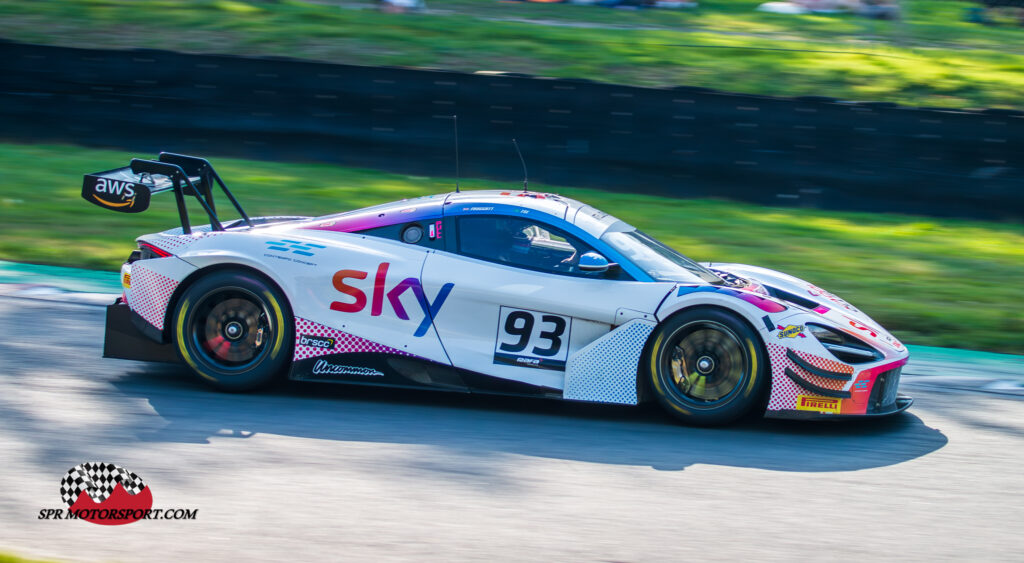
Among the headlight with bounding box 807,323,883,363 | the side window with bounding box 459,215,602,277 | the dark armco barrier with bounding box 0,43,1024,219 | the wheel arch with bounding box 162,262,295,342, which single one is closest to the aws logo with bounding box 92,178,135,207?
the wheel arch with bounding box 162,262,295,342

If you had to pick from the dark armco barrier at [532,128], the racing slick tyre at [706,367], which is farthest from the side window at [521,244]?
the dark armco barrier at [532,128]

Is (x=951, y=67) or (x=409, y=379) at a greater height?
(x=951, y=67)

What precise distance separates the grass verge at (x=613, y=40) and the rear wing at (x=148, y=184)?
9563 mm

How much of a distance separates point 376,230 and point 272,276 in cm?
65

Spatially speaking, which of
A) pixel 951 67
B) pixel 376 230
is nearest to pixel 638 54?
pixel 951 67

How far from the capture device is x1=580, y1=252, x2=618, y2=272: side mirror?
5609 millimetres

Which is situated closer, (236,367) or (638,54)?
(236,367)

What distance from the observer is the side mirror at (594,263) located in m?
5.61

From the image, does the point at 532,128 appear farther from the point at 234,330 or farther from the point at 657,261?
the point at 234,330

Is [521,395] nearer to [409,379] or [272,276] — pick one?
[409,379]

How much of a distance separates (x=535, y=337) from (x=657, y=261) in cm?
86

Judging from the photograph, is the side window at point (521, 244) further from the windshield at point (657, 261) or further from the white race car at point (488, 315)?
the windshield at point (657, 261)

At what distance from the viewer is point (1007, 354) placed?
7.85 meters

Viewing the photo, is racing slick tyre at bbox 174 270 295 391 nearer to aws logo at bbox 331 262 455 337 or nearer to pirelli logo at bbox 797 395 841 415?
aws logo at bbox 331 262 455 337
